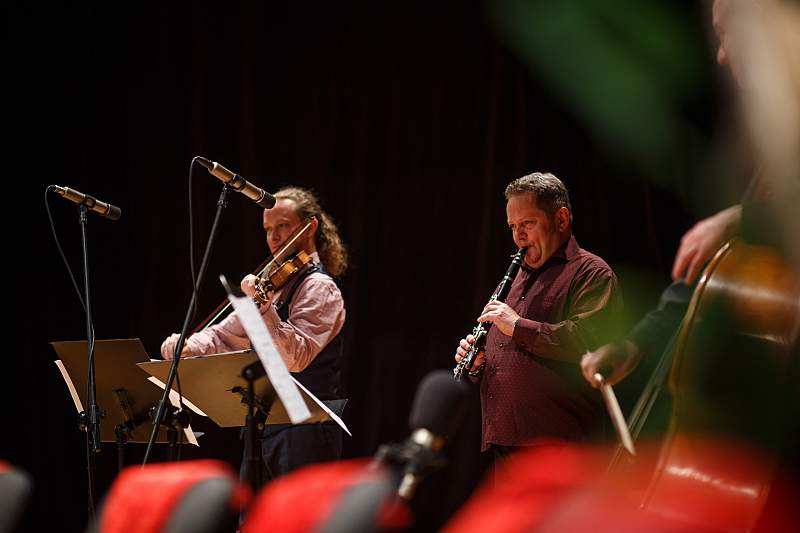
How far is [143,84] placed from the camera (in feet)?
14.2

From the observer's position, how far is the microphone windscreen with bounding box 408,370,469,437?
108cm

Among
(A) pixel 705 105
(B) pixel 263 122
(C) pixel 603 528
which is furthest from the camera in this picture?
(B) pixel 263 122

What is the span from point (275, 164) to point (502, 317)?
6.38 ft

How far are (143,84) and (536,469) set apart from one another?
3.98 meters

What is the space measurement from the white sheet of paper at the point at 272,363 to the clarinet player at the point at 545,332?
Answer: 687 millimetres

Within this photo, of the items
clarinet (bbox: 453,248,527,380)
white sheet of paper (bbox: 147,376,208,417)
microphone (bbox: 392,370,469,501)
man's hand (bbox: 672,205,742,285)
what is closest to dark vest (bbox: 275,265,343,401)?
white sheet of paper (bbox: 147,376,208,417)

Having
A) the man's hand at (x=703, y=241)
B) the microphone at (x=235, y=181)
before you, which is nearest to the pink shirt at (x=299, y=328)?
the microphone at (x=235, y=181)

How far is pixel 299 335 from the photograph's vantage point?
2.94 metres

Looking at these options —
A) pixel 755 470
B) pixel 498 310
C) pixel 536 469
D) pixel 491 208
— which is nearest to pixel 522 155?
pixel 491 208

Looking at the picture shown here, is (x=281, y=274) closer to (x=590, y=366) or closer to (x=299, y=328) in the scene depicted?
(x=299, y=328)

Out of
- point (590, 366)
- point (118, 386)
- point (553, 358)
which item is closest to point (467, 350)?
point (553, 358)

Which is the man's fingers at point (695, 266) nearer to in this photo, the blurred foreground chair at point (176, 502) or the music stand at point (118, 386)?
the blurred foreground chair at point (176, 502)

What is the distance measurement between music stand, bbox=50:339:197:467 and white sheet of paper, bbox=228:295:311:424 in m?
0.73

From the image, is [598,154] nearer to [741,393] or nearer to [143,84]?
[741,393]
